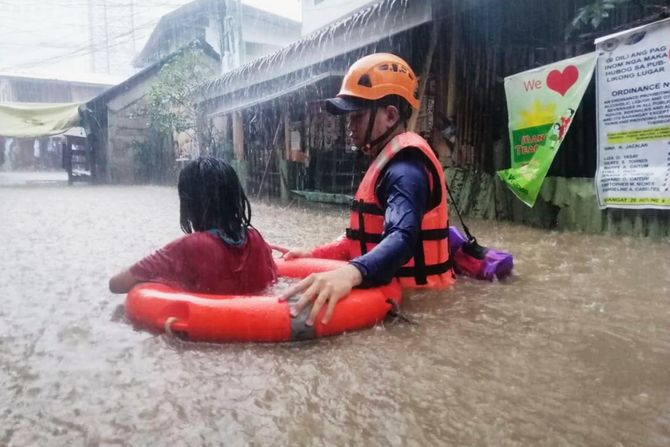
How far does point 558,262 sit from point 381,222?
1975mm

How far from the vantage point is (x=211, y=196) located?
248 centimetres

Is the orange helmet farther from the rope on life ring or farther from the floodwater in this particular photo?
the rope on life ring

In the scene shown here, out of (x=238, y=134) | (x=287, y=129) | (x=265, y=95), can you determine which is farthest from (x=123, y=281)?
(x=238, y=134)

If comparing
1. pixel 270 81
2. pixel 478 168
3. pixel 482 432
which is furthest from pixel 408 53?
pixel 482 432

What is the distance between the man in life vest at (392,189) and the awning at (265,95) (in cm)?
557

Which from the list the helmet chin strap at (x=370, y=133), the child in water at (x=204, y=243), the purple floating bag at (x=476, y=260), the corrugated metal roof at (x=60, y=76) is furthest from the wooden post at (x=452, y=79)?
the corrugated metal roof at (x=60, y=76)

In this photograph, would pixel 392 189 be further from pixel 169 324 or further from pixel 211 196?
pixel 169 324

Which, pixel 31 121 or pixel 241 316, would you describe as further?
pixel 31 121

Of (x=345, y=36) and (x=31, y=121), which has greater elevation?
(x=31, y=121)

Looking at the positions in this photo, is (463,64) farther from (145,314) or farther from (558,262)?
(145,314)

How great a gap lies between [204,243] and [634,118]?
441 centimetres

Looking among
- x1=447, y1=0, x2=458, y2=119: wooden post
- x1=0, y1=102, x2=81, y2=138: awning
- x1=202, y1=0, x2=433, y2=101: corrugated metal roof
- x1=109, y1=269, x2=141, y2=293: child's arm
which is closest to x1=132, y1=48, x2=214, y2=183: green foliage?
x1=0, y1=102, x2=81, y2=138: awning

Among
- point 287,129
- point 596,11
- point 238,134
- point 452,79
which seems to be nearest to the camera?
point 596,11

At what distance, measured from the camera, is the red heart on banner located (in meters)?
5.41
